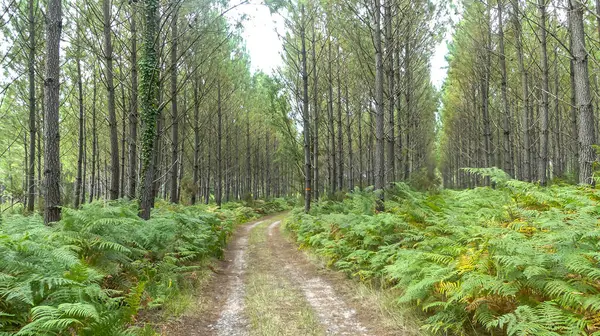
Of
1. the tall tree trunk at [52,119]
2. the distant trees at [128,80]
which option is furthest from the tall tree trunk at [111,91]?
the tall tree trunk at [52,119]

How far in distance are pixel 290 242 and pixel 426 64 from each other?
12185mm

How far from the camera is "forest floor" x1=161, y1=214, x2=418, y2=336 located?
169 inches

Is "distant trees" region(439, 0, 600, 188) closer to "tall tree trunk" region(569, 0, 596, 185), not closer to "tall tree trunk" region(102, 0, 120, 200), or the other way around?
"tall tree trunk" region(569, 0, 596, 185)

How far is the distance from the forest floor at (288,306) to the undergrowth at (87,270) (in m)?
0.65

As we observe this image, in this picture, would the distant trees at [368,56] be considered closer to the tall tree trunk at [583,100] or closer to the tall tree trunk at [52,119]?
the tall tree trunk at [583,100]

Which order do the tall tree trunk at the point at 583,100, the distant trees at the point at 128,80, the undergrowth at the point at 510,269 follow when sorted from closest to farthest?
the undergrowth at the point at 510,269, the tall tree trunk at the point at 583,100, the distant trees at the point at 128,80

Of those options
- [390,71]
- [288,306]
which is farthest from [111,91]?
[390,71]

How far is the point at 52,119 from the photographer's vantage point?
579 cm

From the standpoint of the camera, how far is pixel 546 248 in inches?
144

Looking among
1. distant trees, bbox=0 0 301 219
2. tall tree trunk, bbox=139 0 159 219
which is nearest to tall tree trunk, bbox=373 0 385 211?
distant trees, bbox=0 0 301 219

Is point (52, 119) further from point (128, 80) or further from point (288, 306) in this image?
point (128, 80)

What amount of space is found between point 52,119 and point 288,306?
4.91 meters

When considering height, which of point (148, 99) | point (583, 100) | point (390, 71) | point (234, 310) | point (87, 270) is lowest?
point (234, 310)

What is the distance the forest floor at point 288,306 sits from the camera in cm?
430
